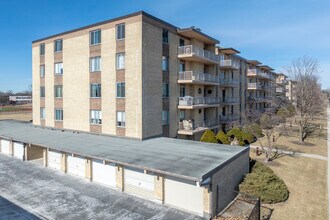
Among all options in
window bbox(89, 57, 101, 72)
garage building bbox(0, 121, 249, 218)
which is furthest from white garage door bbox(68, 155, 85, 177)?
window bbox(89, 57, 101, 72)

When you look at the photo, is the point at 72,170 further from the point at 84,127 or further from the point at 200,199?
the point at 200,199

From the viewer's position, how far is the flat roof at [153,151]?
13220 millimetres

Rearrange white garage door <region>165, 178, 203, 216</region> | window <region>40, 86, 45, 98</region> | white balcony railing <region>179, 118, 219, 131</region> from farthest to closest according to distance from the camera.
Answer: window <region>40, 86, 45, 98</region> → white balcony railing <region>179, 118, 219, 131</region> → white garage door <region>165, 178, 203, 216</region>

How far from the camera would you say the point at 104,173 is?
17.1m

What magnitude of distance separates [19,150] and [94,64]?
471 inches

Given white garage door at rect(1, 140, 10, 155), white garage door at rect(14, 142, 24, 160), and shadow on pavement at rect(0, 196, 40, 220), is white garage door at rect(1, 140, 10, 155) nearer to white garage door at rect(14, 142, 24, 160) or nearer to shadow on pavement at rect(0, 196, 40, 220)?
white garage door at rect(14, 142, 24, 160)

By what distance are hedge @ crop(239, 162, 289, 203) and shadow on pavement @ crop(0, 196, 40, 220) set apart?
1255 centimetres

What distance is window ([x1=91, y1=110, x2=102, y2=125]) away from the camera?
23562 mm

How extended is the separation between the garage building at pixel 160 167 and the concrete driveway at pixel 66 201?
689 mm

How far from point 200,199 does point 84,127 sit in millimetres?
16252

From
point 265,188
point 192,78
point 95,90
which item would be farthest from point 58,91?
point 265,188

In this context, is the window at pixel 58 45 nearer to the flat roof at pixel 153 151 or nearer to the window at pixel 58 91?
the window at pixel 58 91

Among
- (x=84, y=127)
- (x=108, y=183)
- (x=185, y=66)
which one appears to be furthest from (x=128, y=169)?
(x=185, y=66)

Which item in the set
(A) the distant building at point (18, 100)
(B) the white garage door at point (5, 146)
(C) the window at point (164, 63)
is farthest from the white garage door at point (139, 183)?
(A) the distant building at point (18, 100)
